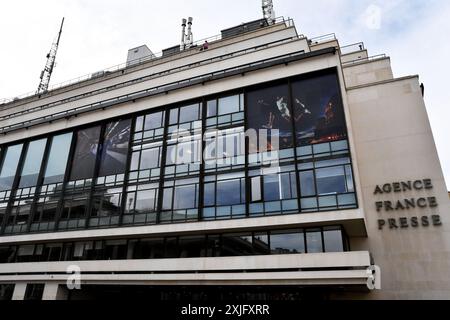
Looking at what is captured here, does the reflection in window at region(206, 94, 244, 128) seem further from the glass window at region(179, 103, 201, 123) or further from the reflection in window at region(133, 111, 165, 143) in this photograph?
the reflection in window at region(133, 111, 165, 143)

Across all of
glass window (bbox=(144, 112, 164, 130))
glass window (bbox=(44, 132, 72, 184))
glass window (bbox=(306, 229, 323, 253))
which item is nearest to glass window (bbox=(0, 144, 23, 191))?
glass window (bbox=(44, 132, 72, 184))

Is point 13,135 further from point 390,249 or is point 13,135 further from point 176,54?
point 390,249

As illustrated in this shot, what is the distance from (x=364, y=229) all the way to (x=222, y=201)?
25.3 ft

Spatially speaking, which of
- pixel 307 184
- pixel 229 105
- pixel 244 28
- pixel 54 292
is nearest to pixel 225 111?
pixel 229 105

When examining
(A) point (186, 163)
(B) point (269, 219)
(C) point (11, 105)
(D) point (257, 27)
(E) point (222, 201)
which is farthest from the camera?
(C) point (11, 105)

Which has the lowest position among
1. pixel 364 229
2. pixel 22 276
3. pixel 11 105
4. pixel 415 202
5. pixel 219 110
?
pixel 22 276

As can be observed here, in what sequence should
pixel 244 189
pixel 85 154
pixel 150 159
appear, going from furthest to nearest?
pixel 85 154 → pixel 150 159 → pixel 244 189

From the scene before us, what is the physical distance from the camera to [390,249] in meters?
17.7

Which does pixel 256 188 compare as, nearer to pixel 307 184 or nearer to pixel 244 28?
pixel 307 184

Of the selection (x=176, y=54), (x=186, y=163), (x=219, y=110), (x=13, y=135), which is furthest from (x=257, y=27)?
(x=13, y=135)

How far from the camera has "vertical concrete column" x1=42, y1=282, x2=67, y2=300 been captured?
2055 centimetres

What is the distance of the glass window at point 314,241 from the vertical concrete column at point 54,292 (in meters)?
15.5

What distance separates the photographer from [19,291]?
21781mm

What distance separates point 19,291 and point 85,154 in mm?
9974
